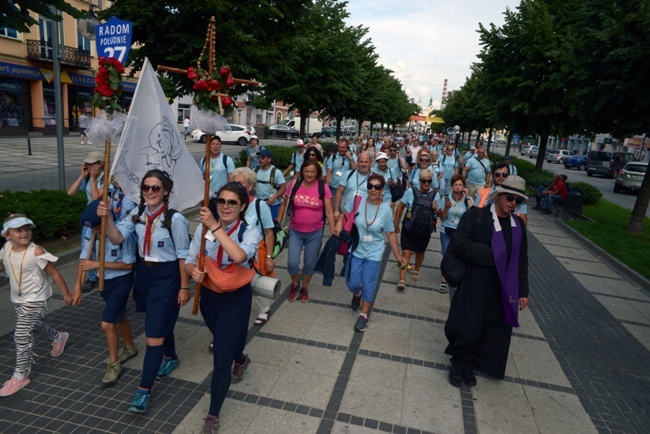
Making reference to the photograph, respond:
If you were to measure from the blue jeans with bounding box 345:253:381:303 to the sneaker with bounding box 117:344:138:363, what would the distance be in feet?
8.16

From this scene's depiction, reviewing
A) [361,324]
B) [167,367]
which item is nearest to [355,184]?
[361,324]

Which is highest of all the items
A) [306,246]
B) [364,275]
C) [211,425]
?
[306,246]

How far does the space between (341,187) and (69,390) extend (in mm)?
4654

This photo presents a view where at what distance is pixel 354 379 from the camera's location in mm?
4496

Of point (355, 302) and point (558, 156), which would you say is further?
point (558, 156)

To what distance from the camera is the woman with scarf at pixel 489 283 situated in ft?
13.9

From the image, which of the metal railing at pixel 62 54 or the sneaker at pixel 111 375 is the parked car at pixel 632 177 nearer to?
the sneaker at pixel 111 375

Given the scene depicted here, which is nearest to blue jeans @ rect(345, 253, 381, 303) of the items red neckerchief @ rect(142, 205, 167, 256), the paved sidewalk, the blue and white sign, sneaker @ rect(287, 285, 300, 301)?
the paved sidewalk

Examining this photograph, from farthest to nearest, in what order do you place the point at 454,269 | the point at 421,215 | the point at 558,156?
1. the point at 558,156
2. the point at 421,215
3. the point at 454,269

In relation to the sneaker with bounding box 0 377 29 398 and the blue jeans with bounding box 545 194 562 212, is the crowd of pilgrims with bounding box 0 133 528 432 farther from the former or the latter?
the blue jeans with bounding box 545 194 562 212

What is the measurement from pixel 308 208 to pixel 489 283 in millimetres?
2480

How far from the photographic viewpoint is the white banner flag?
12.0 feet

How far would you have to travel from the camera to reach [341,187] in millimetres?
7387

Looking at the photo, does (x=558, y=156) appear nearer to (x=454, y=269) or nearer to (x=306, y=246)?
(x=306, y=246)
